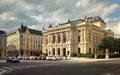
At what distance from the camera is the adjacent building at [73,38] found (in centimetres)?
9800

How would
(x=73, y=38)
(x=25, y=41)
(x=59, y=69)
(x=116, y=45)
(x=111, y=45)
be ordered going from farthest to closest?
(x=25, y=41) < (x=73, y=38) < (x=116, y=45) < (x=111, y=45) < (x=59, y=69)

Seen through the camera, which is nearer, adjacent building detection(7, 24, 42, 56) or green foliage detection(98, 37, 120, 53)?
green foliage detection(98, 37, 120, 53)

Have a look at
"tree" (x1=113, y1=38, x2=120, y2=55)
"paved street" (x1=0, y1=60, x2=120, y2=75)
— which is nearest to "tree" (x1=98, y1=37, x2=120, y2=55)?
"tree" (x1=113, y1=38, x2=120, y2=55)

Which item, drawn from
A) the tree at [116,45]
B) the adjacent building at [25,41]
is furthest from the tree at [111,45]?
the adjacent building at [25,41]

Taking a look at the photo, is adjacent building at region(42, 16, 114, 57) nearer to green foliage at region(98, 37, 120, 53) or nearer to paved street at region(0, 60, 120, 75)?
green foliage at region(98, 37, 120, 53)

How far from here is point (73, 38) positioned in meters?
102

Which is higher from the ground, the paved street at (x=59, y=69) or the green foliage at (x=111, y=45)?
the green foliage at (x=111, y=45)

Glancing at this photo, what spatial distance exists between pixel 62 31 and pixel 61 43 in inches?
195

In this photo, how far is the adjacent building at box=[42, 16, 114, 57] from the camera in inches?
3858

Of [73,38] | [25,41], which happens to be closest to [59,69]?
[73,38]

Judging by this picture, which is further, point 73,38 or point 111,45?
point 73,38

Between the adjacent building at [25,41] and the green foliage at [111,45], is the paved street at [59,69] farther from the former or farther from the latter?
the adjacent building at [25,41]

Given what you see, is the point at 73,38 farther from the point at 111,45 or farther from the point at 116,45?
the point at 116,45

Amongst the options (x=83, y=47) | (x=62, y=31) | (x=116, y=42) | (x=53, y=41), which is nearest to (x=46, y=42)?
(x=53, y=41)
